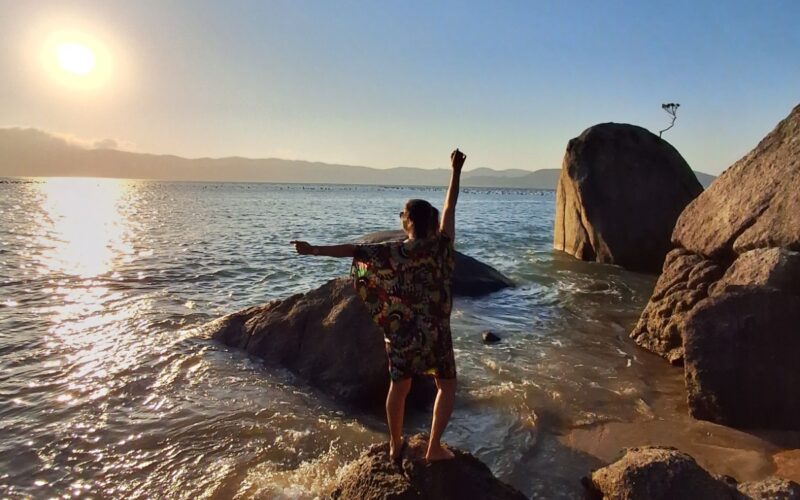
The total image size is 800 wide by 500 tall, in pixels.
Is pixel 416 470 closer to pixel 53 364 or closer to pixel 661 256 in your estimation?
pixel 53 364

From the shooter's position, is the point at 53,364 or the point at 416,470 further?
the point at 53,364

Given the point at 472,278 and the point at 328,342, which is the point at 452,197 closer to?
the point at 328,342

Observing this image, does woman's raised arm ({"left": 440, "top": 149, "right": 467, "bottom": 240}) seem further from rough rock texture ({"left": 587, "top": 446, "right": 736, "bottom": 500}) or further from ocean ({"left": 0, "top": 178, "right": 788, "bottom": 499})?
ocean ({"left": 0, "top": 178, "right": 788, "bottom": 499})

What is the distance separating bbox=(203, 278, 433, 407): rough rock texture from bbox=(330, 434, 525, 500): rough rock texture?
2.44 meters

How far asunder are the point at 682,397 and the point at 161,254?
15.7 meters

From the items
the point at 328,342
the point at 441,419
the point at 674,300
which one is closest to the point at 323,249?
the point at 441,419

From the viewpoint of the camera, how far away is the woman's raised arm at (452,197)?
403 cm

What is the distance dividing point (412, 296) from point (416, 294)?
0.03 m

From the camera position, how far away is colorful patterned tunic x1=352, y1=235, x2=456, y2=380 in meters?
3.91

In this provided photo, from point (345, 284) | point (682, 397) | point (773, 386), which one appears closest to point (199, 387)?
point (345, 284)

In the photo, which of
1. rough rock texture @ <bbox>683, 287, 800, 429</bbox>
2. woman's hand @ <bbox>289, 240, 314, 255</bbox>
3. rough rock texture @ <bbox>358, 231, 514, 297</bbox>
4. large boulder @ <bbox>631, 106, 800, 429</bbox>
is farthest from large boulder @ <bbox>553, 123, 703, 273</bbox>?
woman's hand @ <bbox>289, 240, 314, 255</bbox>

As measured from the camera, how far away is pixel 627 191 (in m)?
16.4

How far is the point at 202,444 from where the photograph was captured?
18.3 feet

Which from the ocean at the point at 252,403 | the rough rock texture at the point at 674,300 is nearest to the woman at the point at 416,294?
the ocean at the point at 252,403
